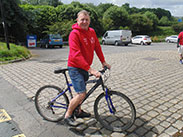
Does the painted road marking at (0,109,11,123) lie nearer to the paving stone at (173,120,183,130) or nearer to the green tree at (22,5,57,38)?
the paving stone at (173,120,183,130)

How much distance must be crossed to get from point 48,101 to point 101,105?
107cm

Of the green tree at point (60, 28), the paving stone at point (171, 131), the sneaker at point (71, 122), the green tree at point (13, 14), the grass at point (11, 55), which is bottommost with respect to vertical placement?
the paving stone at point (171, 131)

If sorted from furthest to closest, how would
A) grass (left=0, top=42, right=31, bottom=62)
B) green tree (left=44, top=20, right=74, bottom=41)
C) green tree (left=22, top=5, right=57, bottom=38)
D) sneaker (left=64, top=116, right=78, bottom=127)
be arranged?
green tree (left=22, top=5, right=57, bottom=38), green tree (left=44, top=20, right=74, bottom=41), grass (left=0, top=42, right=31, bottom=62), sneaker (left=64, top=116, right=78, bottom=127)

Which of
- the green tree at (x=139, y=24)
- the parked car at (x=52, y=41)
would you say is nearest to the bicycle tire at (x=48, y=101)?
the parked car at (x=52, y=41)

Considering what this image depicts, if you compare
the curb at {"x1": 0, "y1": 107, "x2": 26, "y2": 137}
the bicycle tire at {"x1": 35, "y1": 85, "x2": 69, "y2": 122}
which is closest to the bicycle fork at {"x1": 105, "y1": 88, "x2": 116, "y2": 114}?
the bicycle tire at {"x1": 35, "y1": 85, "x2": 69, "y2": 122}

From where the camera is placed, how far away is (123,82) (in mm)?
5848

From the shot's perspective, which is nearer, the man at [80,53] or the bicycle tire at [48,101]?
the man at [80,53]

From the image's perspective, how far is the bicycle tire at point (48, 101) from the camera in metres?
3.27

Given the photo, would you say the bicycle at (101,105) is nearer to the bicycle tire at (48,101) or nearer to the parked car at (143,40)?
the bicycle tire at (48,101)

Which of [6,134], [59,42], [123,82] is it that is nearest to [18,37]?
[59,42]

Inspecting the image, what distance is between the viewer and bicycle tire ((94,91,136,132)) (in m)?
2.91

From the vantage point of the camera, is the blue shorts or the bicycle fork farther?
the bicycle fork

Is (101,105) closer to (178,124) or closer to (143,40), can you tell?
(178,124)

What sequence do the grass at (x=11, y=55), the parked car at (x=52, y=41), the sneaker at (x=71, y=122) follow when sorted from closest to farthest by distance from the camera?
the sneaker at (x=71, y=122)
the grass at (x=11, y=55)
the parked car at (x=52, y=41)
